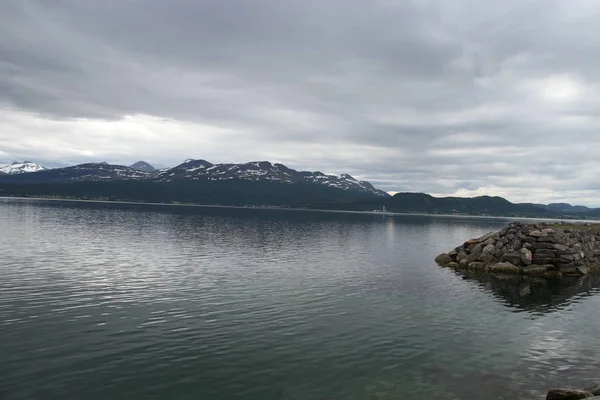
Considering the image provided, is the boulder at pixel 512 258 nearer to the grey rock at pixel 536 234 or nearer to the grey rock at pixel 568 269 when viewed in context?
the grey rock at pixel 536 234

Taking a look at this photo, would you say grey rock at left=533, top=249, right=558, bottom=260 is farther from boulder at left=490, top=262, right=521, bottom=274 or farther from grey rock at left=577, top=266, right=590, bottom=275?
boulder at left=490, top=262, right=521, bottom=274

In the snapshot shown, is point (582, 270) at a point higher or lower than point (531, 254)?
lower

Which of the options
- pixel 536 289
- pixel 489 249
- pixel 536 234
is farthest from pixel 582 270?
pixel 536 289

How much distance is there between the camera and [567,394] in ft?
69.7

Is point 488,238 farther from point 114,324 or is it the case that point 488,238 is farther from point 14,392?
point 14,392

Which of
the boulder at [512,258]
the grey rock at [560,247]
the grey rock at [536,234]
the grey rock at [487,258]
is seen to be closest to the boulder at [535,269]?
the boulder at [512,258]

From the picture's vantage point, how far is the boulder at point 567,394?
21.2 meters

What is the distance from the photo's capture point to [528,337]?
110ft

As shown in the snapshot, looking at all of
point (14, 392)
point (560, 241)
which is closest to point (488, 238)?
point (560, 241)

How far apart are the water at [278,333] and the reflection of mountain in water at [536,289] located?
42 centimetres

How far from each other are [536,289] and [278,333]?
42.4 m

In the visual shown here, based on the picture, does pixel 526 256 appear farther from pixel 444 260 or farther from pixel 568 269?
pixel 444 260

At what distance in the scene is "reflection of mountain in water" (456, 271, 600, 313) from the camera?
46809mm

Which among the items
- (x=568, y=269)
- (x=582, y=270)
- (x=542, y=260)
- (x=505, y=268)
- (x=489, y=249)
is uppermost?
(x=489, y=249)
